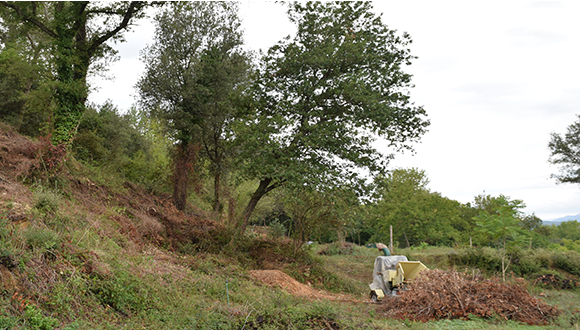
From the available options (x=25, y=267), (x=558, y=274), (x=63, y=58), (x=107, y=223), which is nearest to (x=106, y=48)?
(x=63, y=58)

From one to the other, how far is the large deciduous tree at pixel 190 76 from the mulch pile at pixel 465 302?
488 inches

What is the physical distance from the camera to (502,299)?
24.5 feet

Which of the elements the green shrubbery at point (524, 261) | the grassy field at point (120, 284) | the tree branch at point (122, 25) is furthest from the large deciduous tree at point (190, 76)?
the green shrubbery at point (524, 261)

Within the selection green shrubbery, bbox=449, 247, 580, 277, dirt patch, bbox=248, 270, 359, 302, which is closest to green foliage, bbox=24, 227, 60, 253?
dirt patch, bbox=248, 270, 359, 302

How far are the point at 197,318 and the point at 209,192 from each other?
21679 millimetres

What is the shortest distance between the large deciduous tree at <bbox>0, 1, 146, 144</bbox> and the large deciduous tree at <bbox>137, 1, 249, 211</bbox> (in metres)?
3.46

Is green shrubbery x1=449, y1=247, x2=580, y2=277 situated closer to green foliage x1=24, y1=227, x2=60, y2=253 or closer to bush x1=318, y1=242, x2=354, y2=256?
bush x1=318, y1=242, x2=354, y2=256

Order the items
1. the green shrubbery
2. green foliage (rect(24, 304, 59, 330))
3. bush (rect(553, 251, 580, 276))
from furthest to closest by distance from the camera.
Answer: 1. bush (rect(553, 251, 580, 276))
2. the green shrubbery
3. green foliage (rect(24, 304, 59, 330))

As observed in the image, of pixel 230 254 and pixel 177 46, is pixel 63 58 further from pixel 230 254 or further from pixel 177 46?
pixel 230 254

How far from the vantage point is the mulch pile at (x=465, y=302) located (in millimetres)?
7152

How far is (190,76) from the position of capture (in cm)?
1858

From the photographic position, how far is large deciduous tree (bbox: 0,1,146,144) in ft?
43.2

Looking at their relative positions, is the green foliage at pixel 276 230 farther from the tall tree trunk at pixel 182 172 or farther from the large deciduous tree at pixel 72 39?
the large deciduous tree at pixel 72 39

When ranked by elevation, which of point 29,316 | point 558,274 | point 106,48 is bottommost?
point 558,274
